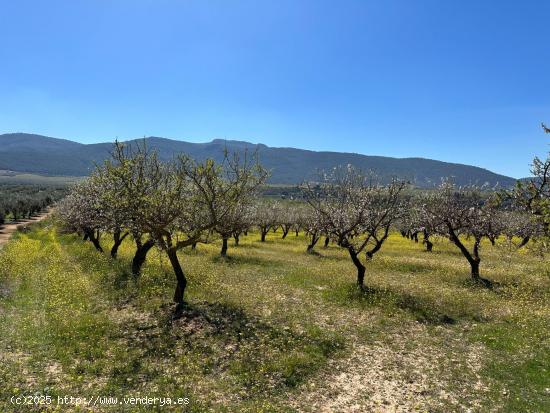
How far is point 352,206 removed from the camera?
37.3 meters

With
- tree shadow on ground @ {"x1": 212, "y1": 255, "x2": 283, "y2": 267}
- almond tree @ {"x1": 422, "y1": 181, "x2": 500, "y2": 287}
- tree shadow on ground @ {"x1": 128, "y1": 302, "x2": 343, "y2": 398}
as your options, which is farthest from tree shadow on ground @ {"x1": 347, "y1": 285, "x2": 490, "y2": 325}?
tree shadow on ground @ {"x1": 212, "y1": 255, "x2": 283, "y2": 267}

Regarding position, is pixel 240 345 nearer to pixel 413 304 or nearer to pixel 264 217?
pixel 413 304

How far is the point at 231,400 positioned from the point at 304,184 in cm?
2700

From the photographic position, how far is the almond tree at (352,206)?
1318 inches

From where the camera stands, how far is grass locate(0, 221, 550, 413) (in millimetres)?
14977

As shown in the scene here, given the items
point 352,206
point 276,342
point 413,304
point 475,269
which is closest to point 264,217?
point 352,206

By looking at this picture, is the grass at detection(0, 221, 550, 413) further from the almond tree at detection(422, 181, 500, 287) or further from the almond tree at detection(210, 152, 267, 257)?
the almond tree at detection(210, 152, 267, 257)

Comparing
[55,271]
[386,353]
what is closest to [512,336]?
[386,353]

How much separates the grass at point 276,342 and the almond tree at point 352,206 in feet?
12.7

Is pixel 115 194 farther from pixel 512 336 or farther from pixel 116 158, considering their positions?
pixel 512 336

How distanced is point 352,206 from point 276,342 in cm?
2012

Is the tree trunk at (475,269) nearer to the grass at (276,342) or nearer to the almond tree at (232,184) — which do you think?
the grass at (276,342)

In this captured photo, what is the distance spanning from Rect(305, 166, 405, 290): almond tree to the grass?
387 cm

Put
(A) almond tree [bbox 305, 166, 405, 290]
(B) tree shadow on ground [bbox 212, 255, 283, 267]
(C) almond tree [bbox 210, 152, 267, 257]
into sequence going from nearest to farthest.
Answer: (C) almond tree [bbox 210, 152, 267, 257]
(A) almond tree [bbox 305, 166, 405, 290]
(B) tree shadow on ground [bbox 212, 255, 283, 267]
